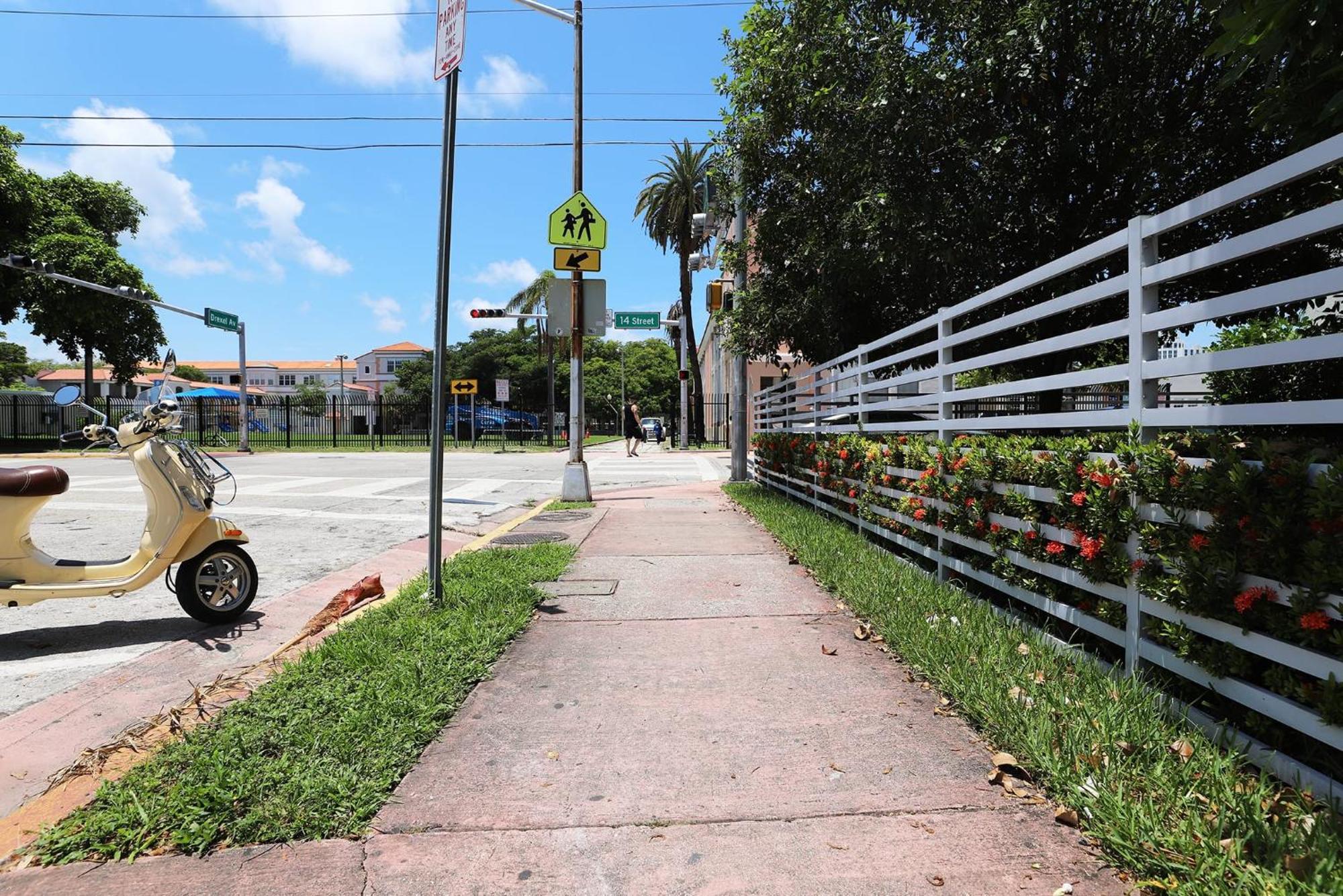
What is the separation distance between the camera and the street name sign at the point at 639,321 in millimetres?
24922

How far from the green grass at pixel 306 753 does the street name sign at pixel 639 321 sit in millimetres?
20734

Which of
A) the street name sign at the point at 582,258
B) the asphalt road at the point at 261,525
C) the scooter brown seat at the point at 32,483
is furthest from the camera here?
the street name sign at the point at 582,258

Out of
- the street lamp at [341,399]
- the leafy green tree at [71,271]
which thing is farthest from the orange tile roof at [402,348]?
the leafy green tree at [71,271]

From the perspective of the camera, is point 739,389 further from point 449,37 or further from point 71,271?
point 71,271

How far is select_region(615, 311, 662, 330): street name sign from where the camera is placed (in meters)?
24.9

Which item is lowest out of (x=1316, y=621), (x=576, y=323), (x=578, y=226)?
(x=1316, y=621)

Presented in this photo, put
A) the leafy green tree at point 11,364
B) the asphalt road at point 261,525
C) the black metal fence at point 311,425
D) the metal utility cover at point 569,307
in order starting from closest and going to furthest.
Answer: the asphalt road at point 261,525
the metal utility cover at point 569,307
the black metal fence at point 311,425
the leafy green tree at point 11,364

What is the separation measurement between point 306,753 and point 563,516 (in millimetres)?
7660

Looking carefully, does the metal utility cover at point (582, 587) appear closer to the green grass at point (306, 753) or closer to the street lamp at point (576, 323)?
the green grass at point (306, 753)

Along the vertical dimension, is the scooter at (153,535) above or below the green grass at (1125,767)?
above

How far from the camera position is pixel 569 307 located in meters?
11.7

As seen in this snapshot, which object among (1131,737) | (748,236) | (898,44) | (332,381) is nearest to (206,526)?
(1131,737)

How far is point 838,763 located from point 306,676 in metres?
2.52

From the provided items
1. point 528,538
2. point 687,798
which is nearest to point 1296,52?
point 687,798
